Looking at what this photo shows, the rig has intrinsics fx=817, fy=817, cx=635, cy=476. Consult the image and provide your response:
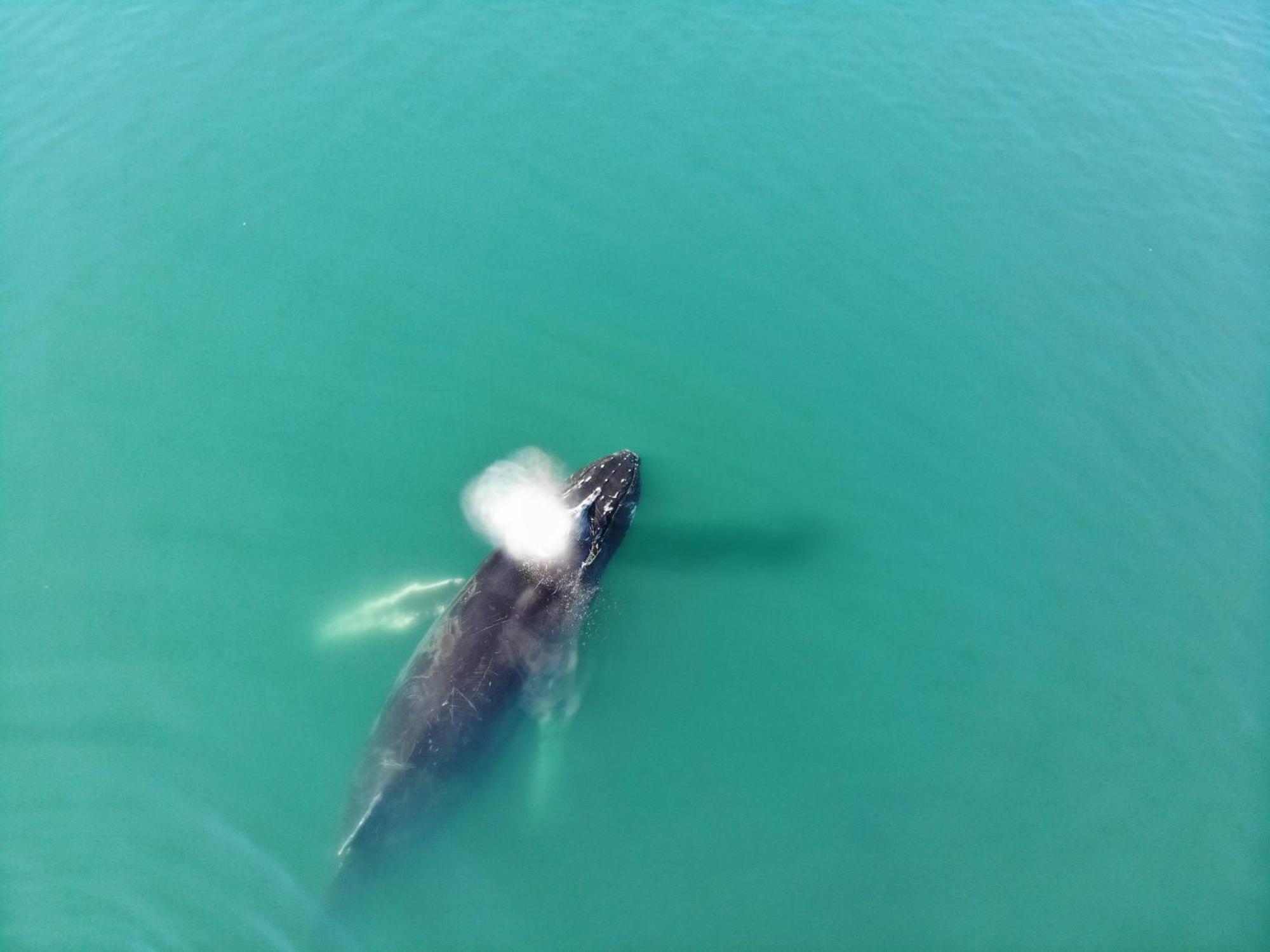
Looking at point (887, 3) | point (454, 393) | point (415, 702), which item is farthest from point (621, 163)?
point (415, 702)

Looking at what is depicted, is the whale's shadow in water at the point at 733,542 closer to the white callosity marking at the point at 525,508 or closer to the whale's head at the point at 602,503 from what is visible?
the whale's head at the point at 602,503

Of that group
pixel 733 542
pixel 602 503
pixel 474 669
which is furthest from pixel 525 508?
pixel 733 542

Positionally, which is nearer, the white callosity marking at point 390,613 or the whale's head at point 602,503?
the white callosity marking at point 390,613

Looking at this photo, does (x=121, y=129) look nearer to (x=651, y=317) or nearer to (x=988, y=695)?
(x=651, y=317)

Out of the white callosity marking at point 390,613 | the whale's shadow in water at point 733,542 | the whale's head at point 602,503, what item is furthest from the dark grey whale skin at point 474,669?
the whale's shadow in water at point 733,542

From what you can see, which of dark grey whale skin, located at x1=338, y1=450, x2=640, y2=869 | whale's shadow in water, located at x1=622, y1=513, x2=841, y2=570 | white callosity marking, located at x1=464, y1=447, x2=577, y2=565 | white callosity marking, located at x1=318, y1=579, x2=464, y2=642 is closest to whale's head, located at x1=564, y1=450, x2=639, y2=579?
dark grey whale skin, located at x1=338, y1=450, x2=640, y2=869
